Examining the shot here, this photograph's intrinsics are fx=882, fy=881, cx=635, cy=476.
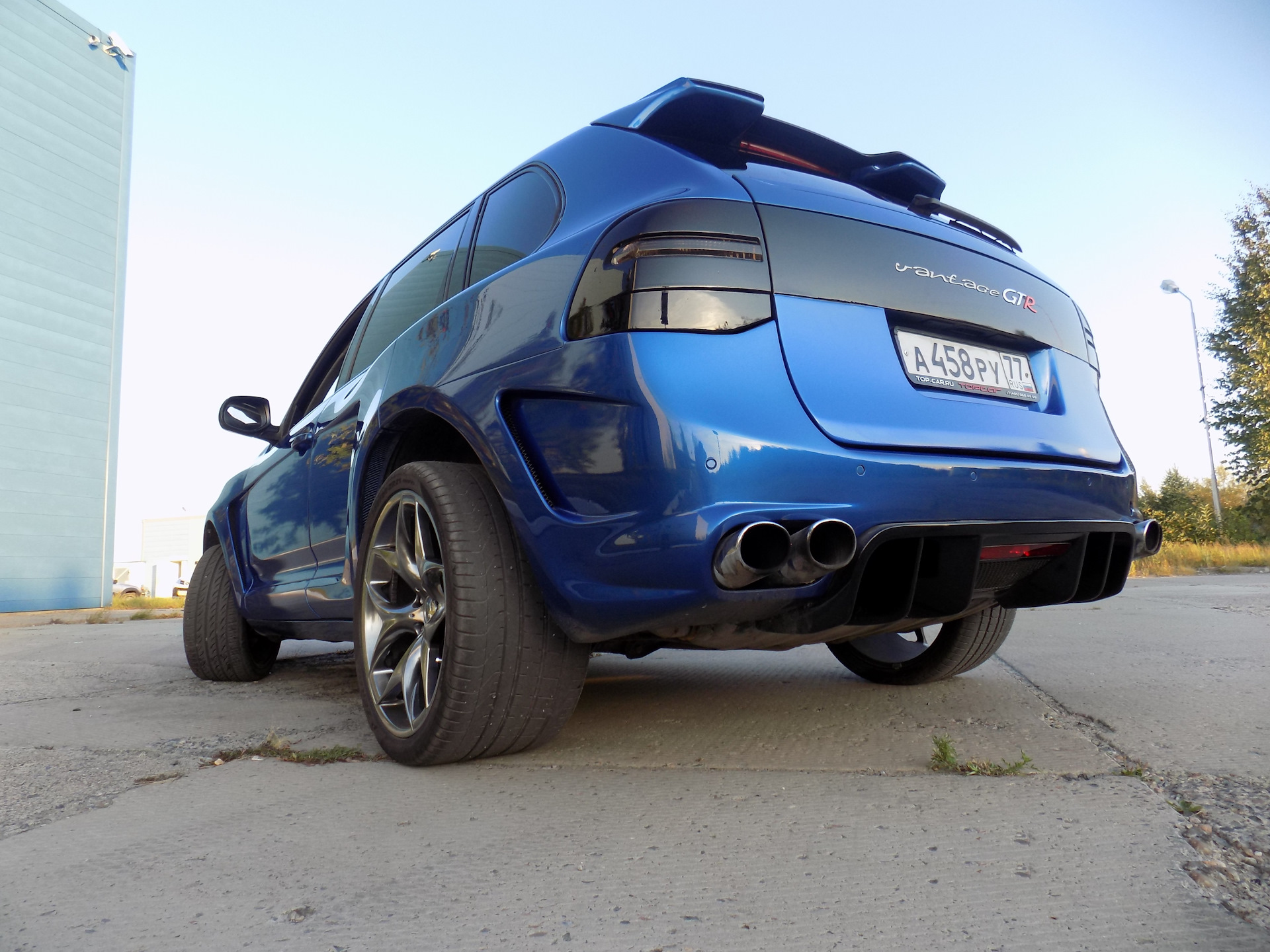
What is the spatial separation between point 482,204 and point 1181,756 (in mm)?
2444

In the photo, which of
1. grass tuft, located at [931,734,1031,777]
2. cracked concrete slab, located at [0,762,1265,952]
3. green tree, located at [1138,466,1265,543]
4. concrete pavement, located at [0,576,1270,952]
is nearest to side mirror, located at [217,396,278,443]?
concrete pavement, located at [0,576,1270,952]

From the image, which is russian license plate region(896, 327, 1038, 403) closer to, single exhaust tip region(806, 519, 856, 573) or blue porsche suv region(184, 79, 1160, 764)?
blue porsche suv region(184, 79, 1160, 764)

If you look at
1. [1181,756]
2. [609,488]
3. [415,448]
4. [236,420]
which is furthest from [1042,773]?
[236,420]

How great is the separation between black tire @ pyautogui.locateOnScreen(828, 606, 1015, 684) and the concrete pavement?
102 mm

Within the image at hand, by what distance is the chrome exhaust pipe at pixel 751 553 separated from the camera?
1662 millimetres

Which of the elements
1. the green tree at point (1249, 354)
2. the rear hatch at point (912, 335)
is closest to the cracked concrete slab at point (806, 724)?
the rear hatch at point (912, 335)

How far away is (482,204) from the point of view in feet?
9.25

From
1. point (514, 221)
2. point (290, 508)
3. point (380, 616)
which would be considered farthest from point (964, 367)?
point (290, 508)

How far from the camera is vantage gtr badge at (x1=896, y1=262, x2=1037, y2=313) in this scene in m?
2.09

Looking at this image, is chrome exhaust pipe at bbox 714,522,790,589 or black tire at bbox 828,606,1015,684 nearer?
chrome exhaust pipe at bbox 714,522,790,589

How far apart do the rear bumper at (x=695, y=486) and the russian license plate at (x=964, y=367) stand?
0.20 meters

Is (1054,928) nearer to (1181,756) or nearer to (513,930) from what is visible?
(513,930)

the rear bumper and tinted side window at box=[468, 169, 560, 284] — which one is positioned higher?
tinted side window at box=[468, 169, 560, 284]

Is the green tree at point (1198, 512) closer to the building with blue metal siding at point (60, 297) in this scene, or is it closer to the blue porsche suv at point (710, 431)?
the blue porsche suv at point (710, 431)
